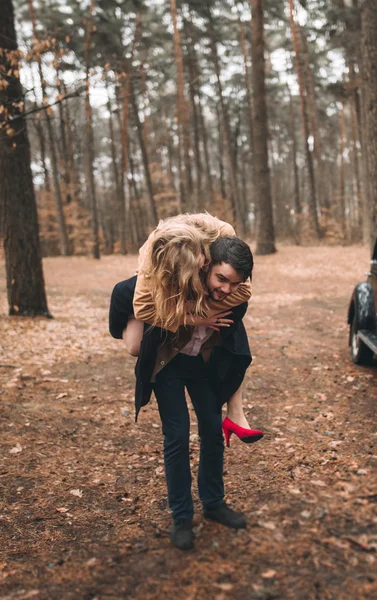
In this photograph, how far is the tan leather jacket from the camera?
2863 millimetres

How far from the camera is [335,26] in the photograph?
22.4 m

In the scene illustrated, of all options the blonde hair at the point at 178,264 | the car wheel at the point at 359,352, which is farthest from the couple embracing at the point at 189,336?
the car wheel at the point at 359,352

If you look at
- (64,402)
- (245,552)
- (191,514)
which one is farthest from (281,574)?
(64,402)

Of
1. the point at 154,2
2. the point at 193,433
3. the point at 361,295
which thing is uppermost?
the point at 154,2

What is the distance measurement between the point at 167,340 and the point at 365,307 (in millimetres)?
4040

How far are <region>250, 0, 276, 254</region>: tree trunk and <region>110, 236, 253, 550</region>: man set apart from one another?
1594cm

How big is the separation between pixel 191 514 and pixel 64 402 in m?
3.22

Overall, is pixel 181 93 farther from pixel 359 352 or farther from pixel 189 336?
pixel 189 336

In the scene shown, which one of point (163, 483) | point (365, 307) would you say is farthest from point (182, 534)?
point (365, 307)

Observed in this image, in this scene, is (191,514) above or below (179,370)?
below

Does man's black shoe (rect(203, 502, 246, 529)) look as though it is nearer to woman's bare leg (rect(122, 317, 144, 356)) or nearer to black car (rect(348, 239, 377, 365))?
woman's bare leg (rect(122, 317, 144, 356))

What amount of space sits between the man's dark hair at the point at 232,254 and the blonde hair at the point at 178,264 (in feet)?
0.13

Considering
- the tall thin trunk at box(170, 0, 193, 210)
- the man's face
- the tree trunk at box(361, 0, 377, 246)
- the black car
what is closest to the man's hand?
the man's face

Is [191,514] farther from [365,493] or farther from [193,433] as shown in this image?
[193,433]
